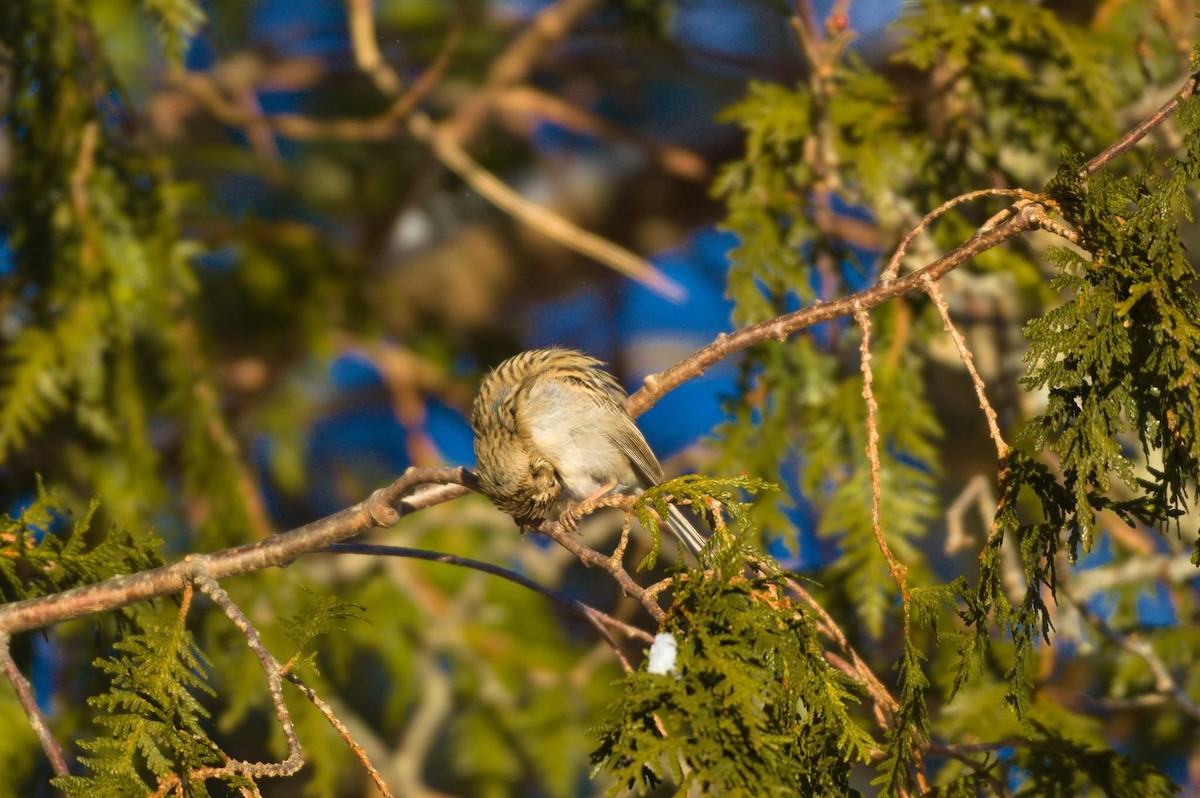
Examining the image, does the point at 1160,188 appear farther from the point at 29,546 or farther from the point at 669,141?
the point at 669,141

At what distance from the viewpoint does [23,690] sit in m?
1.68

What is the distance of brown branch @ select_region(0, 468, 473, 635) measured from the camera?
1.76m

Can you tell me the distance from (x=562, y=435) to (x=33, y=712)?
138cm

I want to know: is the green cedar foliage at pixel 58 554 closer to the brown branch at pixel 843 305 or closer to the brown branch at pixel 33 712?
the brown branch at pixel 33 712

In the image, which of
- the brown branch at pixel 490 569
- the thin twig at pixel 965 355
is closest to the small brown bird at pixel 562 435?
the brown branch at pixel 490 569

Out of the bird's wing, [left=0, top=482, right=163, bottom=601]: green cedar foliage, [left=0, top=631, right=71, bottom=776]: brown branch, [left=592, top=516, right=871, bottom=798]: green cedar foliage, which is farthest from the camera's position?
the bird's wing

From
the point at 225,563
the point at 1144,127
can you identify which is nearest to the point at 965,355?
the point at 1144,127

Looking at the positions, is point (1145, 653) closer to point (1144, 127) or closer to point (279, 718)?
point (1144, 127)

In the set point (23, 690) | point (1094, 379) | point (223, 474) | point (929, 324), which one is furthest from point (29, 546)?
point (929, 324)

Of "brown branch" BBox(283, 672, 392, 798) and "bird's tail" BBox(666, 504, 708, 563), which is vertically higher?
"bird's tail" BBox(666, 504, 708, 563)

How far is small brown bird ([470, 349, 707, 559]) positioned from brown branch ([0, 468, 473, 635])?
2.16 ft

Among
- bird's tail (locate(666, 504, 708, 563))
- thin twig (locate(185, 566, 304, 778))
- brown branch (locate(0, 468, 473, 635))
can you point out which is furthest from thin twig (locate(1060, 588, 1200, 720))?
thin twig (locate(185, 566, 304, 778))

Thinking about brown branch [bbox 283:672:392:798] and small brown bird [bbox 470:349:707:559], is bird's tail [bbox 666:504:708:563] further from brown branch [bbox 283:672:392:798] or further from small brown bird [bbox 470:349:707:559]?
brown branch [bbox 283:672:392:798]

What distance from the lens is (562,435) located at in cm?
281
